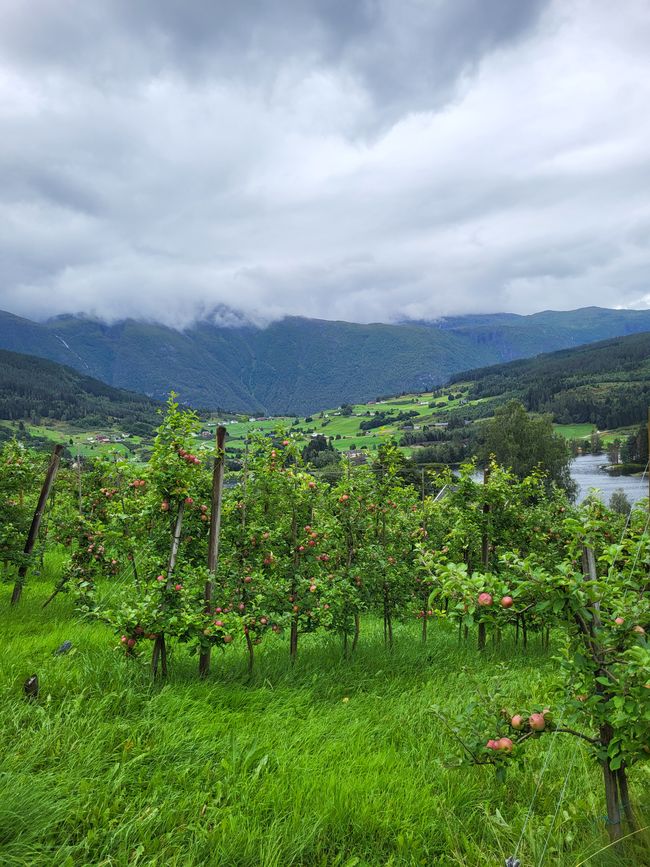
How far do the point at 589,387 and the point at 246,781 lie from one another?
152 meters

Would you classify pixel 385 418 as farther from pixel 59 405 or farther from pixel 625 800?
pixel 625 800

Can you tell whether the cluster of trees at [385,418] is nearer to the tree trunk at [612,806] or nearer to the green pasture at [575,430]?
the green pasture at [575,430]

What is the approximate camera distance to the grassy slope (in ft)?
11.2

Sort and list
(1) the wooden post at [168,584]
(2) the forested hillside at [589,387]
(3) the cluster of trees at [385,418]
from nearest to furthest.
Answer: (1) the wooden post at [168,584], (2) the forested hillside at [589,387], (3) the cluster of trees at [385,418]

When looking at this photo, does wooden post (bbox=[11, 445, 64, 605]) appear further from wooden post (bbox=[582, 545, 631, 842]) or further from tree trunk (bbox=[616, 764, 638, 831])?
tree trunk (bbox=[616, 764, 638, 831])

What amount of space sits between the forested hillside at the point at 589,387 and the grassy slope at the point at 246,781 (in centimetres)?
7997

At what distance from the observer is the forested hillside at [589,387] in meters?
106

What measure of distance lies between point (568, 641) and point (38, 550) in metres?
10.4

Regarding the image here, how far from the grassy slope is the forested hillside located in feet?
262

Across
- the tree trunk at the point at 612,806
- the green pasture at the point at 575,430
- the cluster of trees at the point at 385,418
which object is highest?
the cluster of trees at the point at 385,418

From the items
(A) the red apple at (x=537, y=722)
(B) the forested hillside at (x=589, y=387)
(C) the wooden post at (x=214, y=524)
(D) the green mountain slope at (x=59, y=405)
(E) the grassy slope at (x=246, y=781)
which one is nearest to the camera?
(A) the red apple at (x=537, y=722)

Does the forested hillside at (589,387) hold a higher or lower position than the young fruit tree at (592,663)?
higher

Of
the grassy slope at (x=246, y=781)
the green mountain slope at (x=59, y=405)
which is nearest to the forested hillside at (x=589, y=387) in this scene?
the grassy slope at (x=246, y=781)

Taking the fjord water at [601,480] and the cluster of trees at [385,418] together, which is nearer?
the fjord water at [601,480]
